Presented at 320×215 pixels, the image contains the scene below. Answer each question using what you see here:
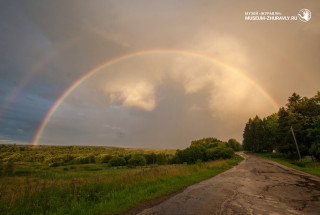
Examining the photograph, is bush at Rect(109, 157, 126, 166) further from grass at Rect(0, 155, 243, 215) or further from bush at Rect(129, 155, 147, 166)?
grass at Rect(0, 155, 243, 215)

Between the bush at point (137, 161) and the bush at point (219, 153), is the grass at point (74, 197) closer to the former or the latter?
the bush at point (219, 153)

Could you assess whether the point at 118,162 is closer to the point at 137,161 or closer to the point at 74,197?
the point at 137,161

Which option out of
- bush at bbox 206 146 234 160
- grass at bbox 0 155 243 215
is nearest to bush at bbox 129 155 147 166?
bush at bbox 206 146 234 160

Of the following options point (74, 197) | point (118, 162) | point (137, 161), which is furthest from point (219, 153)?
point (118, 162)

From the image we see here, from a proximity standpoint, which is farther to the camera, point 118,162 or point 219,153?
point 118,162

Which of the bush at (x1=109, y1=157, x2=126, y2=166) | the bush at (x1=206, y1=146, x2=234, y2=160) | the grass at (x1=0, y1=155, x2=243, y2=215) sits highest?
Answer: the grass at (x1=0, y1=155, x2=243, y2=215)

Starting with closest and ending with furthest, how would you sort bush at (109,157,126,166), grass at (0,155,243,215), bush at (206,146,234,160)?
grass at (0,155,243,215), bush at (206,146,234,160), bush at (109,157,126,166)

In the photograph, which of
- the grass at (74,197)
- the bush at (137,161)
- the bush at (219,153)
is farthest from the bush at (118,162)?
the grass at (74,197)

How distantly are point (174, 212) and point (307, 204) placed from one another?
5.96 metres

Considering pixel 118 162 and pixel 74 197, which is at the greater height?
pixel 74 197

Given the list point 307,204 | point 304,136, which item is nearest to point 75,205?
point 307,204

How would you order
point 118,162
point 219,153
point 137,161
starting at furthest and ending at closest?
point 118,162 < point 137,161 < point 219,153

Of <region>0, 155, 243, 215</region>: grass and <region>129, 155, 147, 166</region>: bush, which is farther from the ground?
<region>0, 155, 243, 215</region>: grass

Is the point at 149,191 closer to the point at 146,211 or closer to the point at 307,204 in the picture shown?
the point at 146,211
